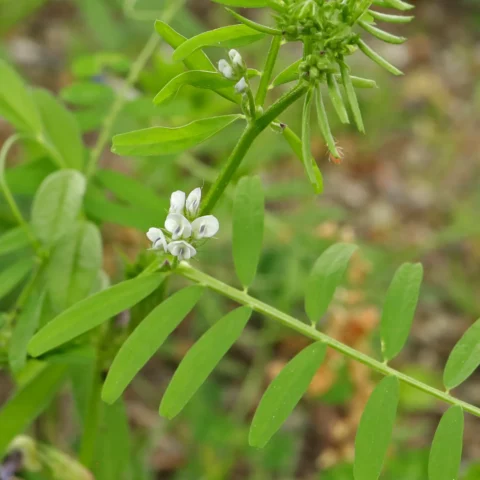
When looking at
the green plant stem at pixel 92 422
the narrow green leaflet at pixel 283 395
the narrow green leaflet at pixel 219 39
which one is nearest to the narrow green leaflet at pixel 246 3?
the narrow green leaflet at pixel 219 39

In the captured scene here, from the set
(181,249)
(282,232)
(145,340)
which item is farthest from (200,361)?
(282,232)

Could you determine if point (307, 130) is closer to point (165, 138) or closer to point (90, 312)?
point (165, 138)

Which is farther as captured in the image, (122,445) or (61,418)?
(61,418)

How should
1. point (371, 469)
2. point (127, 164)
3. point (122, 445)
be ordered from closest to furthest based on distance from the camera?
1. point (371, 469)
2. point (122, 445)
3. point (127, 164)

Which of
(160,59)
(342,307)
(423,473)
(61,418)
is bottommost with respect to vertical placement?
(61,418)

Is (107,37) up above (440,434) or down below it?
below

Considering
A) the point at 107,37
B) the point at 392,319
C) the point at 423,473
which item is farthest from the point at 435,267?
the point at 392,319

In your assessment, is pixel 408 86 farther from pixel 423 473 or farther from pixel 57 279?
pixel 57 279

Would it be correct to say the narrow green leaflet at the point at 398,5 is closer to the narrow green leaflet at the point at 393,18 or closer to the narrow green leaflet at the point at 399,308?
the narrow green leaflet at the point at 393,18
